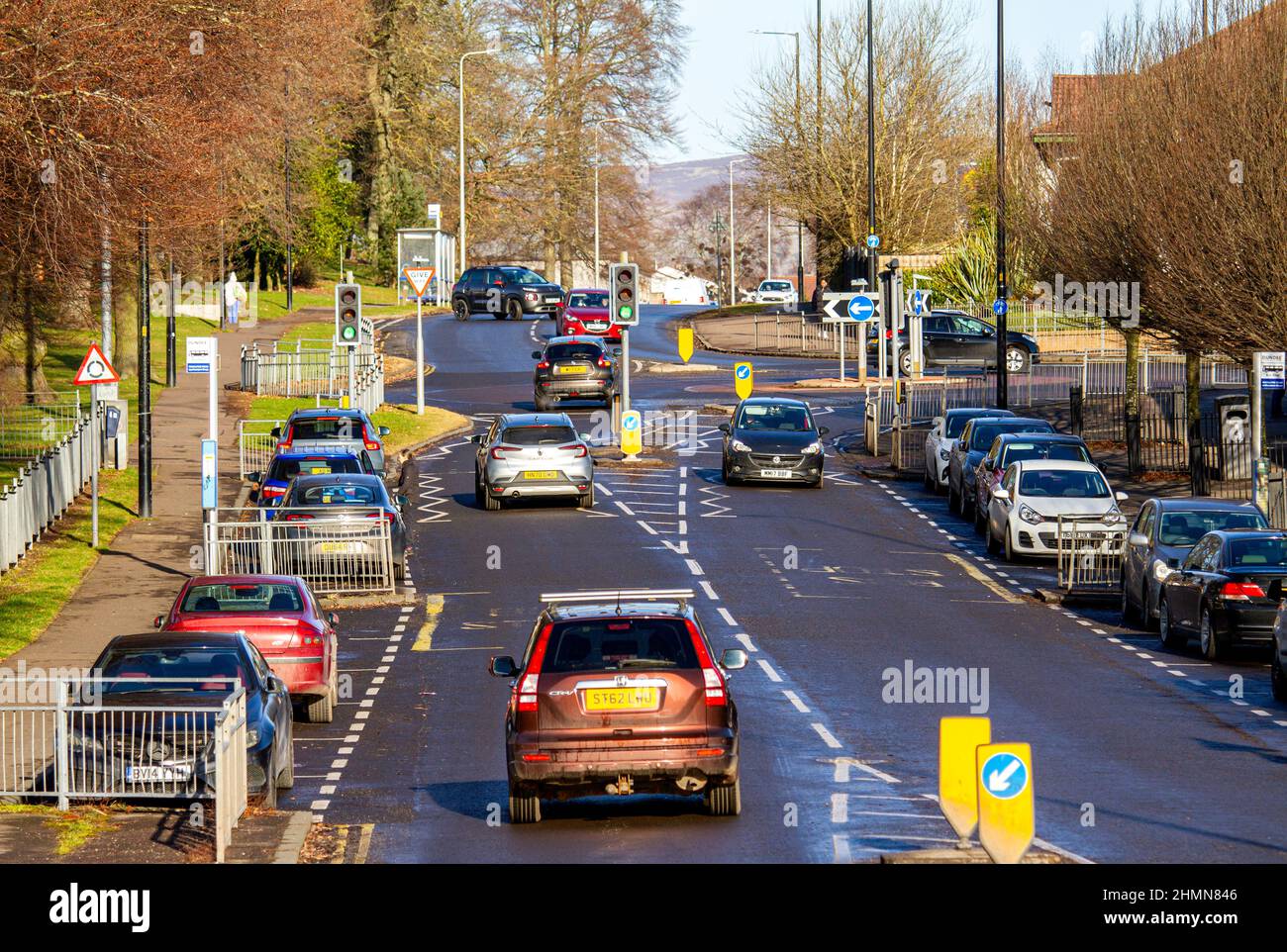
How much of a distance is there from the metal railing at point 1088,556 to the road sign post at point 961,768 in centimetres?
1631

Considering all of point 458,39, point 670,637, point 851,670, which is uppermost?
point 458,39

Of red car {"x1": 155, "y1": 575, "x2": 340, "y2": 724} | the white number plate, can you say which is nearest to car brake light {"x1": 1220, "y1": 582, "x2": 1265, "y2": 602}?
red car {"x1": 155, "y1": 575, "x2": 340, "y2": 724}

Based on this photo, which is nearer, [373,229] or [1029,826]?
[1029,826]

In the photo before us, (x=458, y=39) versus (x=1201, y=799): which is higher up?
(x=458, y=39)

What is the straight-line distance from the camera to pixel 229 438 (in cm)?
Result: 4416

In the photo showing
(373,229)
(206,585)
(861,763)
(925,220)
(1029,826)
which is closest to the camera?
(1029,826)

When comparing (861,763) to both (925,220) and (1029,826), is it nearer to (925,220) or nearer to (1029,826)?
(1029,826)

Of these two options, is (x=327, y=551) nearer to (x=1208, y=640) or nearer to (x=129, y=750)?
(x=1208, y=640)

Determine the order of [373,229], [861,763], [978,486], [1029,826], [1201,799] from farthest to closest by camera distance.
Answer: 1. [373,229]
2. [978,486]
3. [861,763]
4. [1201,799]
5. [1029,826]

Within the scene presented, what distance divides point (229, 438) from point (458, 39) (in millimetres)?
52296

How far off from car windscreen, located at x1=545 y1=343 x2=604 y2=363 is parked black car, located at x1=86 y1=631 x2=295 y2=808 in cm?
3370

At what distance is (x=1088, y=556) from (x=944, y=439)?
905cm

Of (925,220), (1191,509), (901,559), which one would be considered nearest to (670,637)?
(1191,509)

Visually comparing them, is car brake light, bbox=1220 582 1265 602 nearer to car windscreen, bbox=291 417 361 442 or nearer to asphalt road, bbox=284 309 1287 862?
asphalt road, bbox=284 309 1287 862
